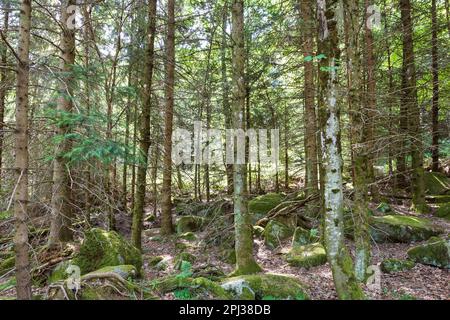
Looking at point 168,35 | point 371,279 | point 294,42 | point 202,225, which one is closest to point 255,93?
point 294,42

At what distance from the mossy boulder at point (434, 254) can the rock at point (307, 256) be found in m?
2.05

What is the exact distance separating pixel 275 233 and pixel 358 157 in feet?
14.5

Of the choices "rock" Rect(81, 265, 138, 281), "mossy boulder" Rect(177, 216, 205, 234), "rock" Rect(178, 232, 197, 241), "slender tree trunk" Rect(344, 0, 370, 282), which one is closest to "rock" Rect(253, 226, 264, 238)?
"rock" Rect(178, 232, 197, 241)

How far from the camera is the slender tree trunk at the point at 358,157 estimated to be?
5.62m

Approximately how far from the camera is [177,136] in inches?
639

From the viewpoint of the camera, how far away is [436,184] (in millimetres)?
13547

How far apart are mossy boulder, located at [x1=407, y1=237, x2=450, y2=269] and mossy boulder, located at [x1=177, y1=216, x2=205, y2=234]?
7089 mm

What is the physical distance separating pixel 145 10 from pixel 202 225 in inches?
300

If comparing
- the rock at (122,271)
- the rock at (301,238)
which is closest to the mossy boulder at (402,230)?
the rock at (301,238)

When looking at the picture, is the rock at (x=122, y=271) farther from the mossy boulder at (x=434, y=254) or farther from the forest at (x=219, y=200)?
the mossy boulder at (x=434, y=254)

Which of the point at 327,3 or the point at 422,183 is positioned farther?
the point at 422,183

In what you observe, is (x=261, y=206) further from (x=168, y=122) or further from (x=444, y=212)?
(x=444, y=212)

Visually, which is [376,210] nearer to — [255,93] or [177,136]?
[255,93]

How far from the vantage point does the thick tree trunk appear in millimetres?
5621
